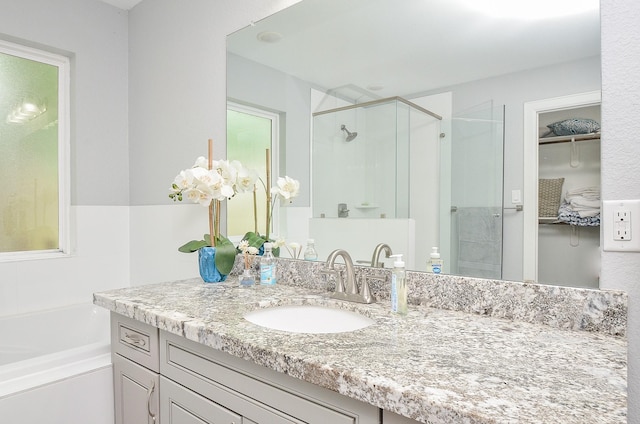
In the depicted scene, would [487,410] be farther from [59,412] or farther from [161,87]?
[161,87]

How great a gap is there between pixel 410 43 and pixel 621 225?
2.80 feet

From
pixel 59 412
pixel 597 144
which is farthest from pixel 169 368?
pixel 597 144

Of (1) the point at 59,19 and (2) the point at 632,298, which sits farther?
(1) the point at 59,19

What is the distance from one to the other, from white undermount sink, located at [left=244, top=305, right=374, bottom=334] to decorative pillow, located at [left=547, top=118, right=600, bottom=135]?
2.57ft

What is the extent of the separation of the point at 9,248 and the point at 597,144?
2891 mm

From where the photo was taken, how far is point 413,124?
136cm

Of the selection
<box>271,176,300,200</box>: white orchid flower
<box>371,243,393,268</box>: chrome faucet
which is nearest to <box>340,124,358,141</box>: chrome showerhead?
<box>271,176,300,200</box>: white orchid flower

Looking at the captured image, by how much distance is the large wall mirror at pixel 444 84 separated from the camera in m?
1.10

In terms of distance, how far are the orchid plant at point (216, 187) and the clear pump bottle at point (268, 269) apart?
0.55ft

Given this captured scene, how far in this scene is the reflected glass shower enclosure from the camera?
A: 1372 mm

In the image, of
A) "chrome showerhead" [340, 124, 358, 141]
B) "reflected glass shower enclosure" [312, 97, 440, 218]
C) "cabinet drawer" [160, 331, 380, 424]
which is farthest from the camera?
"chrome showerhead" [340, 124, 358, 141]

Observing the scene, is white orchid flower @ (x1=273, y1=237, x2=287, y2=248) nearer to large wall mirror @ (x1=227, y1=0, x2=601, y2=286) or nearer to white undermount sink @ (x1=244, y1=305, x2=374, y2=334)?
large wall mirror @ (x1=227, y1=0, x2=601, y2=286)

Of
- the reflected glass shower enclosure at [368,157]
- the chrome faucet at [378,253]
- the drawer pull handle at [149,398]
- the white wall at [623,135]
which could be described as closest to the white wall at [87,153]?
the drawer pull handle at [149,398]

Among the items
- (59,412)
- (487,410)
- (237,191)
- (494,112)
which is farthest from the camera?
(237,191)
